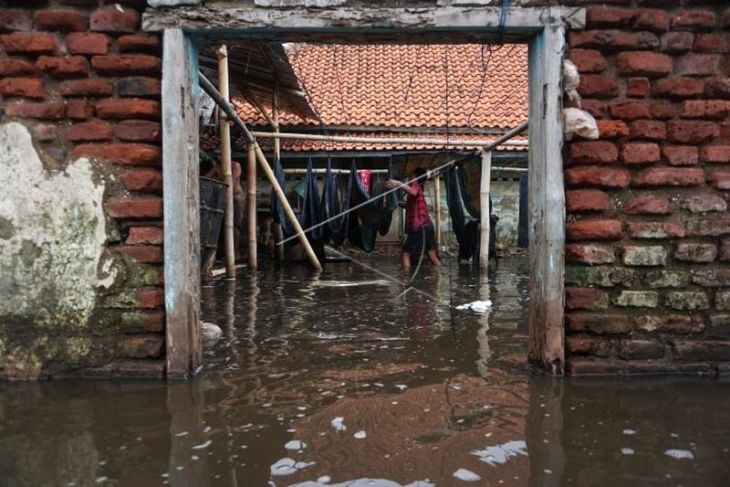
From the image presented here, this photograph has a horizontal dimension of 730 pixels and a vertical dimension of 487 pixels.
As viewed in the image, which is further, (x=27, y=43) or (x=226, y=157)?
(x=226, y=157)

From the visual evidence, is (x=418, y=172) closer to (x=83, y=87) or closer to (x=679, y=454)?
(x=83, y=87)

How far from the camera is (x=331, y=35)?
3.17 metres

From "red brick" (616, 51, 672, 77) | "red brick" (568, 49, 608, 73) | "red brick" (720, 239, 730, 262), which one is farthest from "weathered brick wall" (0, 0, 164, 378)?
"red brick" (720, 239, 730, 262)

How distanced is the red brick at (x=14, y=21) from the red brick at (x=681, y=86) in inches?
131

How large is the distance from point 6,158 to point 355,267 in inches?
301

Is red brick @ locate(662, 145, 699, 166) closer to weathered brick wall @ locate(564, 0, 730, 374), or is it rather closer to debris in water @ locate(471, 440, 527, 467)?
weathered brick wall @ locate(564, 0, 730, 374)

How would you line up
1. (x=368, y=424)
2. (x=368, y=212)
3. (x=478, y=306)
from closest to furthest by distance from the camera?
(x=368, y=424)
(x=478, y=306)
(x=368, y=212)

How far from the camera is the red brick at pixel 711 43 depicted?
307cm

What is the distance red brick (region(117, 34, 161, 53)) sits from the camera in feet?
10.0

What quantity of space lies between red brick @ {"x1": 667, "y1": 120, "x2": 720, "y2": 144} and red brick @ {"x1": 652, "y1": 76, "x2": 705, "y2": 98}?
0.50ft

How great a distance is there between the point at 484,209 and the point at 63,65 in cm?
725

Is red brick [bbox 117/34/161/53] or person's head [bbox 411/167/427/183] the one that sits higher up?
red brick [bbox 117/34/161/53]

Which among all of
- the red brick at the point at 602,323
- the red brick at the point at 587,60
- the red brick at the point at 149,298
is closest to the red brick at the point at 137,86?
the red brick at the point at 149,298

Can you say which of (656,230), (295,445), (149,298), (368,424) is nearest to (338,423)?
(368,424)
